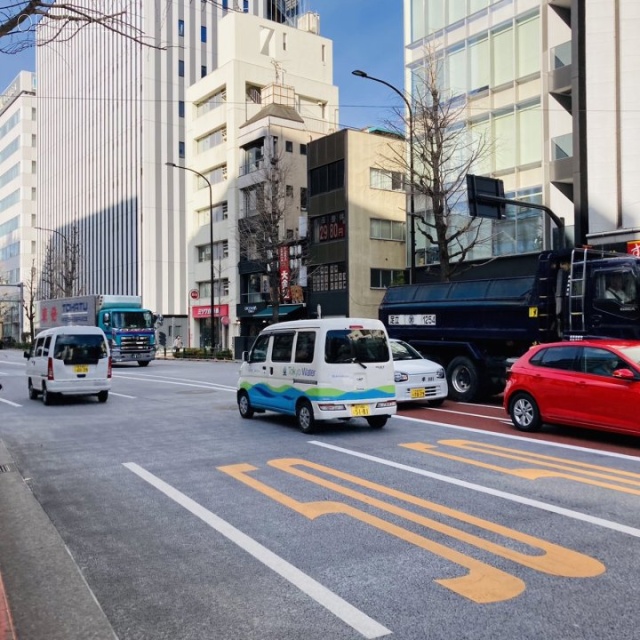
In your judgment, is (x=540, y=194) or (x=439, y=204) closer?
(x=439, y=204)

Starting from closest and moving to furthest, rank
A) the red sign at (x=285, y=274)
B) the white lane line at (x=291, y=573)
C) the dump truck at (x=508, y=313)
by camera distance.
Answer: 1. the white lane line at (x=291, y=573)
2. the dump truck at (x=508, y=313)
3. the red sign at (x=285, y=274)

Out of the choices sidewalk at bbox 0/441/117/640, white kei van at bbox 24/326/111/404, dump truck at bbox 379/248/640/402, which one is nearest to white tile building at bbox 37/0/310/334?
white kei van at bbox 24/326/111/404

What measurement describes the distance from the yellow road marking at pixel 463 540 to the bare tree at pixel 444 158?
16.9 meters

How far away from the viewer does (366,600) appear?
460 cm

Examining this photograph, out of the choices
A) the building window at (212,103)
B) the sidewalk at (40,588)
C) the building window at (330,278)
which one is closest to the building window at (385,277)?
the building window at (330,278)

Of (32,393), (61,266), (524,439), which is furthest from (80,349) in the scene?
(61,266)

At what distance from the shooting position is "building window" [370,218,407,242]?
1683 inches

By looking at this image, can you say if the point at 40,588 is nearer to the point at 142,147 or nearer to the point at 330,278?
the point at 330,278

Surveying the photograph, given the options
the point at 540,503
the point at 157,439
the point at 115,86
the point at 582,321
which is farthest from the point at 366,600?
the point at 115,86

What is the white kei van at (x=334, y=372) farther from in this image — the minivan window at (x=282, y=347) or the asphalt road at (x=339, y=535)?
the asphalt road at (x=339, y=535)

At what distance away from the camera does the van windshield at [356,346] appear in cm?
1181

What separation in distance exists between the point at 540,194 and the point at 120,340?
21504 mm

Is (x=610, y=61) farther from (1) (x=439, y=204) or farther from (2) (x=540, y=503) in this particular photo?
(2) (x=540, y=503)

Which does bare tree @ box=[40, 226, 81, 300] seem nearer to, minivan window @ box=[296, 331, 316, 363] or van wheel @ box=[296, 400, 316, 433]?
minivan window @ box=[296, 331, 316, 363]
